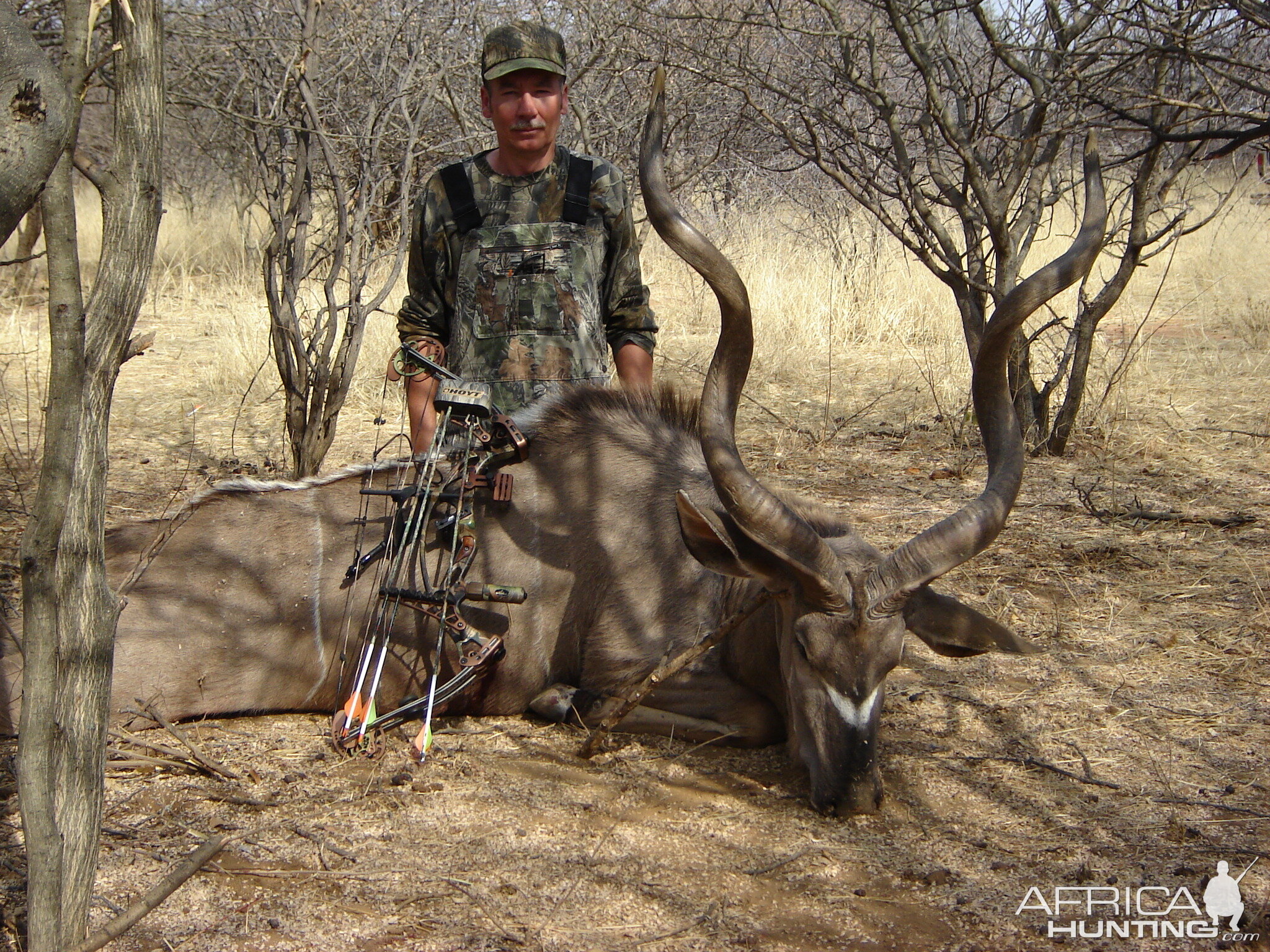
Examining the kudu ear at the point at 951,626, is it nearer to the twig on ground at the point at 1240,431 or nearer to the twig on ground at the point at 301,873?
the twig on ground at the point at 301,873

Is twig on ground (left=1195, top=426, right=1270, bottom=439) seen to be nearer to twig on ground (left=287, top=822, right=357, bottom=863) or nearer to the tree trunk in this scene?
twig on ground (left=287, top=822, right=357, bottom=863)

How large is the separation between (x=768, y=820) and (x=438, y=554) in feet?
4.33

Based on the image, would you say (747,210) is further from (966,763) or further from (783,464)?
(966,763)

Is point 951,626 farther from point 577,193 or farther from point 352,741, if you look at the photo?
point 577,193

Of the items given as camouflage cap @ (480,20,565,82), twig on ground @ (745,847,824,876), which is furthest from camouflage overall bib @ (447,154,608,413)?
twig on ground @ (745,847,824,876)

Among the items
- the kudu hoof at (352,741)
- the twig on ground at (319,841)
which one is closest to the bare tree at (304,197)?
the kudu hoof at (352,741)

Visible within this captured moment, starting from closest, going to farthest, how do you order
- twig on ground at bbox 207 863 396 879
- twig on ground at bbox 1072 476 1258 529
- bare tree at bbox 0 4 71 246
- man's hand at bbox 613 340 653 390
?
bare tree at bbox 0 4 71 246, twig on ground at bbox 207 863 396 879, man's hand at bbox 613 340 653 390, twig on ground at bbox 1072 476 1258 529

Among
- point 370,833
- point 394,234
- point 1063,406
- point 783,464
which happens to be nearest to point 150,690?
point 370,833

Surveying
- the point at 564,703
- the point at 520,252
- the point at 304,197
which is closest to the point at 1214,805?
the point at 564,703

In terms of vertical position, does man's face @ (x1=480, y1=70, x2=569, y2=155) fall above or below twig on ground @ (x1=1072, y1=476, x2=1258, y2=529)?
above

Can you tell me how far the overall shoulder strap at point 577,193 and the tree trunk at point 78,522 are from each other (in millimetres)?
2114

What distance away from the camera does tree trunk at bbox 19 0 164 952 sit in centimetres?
173

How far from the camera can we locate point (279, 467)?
6133 mm

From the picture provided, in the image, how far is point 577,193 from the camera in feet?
12.7
